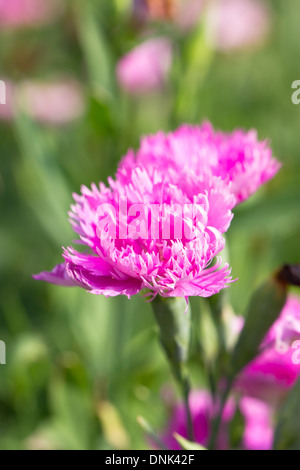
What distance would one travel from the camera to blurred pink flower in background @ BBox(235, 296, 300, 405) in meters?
0.66

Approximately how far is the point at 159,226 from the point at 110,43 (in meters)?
0.58

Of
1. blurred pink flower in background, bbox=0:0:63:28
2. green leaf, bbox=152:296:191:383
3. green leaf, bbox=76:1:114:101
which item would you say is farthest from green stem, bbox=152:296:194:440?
blurred pink flower in background, bbox=0:0:63:28

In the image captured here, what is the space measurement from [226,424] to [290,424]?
17 cm

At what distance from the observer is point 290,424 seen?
0.64 metres

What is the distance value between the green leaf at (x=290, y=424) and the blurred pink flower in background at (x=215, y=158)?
0.21 meters

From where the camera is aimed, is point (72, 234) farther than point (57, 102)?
No

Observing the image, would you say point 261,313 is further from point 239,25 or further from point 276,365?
point 239,25

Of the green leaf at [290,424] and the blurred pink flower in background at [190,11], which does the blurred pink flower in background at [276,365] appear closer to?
the green leaf at [290,424]

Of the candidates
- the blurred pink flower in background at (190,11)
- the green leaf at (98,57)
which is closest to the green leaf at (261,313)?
the green leaf at (98,57)

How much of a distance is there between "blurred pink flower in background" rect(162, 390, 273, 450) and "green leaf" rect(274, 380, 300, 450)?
11cm

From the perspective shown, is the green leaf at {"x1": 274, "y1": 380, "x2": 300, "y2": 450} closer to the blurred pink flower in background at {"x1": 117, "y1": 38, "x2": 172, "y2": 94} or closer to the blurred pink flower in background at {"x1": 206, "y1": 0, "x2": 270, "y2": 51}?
the blurred pink flower in background at {"x1": 117, "y1": 38, "x2": 172, "y2": 94}

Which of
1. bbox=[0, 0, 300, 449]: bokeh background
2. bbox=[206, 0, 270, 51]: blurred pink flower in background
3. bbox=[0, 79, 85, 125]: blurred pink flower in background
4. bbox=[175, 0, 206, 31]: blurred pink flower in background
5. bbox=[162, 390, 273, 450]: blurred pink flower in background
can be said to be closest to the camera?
bbox=[162, 390, 273, 450]: blurred pink flower in background

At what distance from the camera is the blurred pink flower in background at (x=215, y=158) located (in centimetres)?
59

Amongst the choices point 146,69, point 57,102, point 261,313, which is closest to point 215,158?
point 261,313
